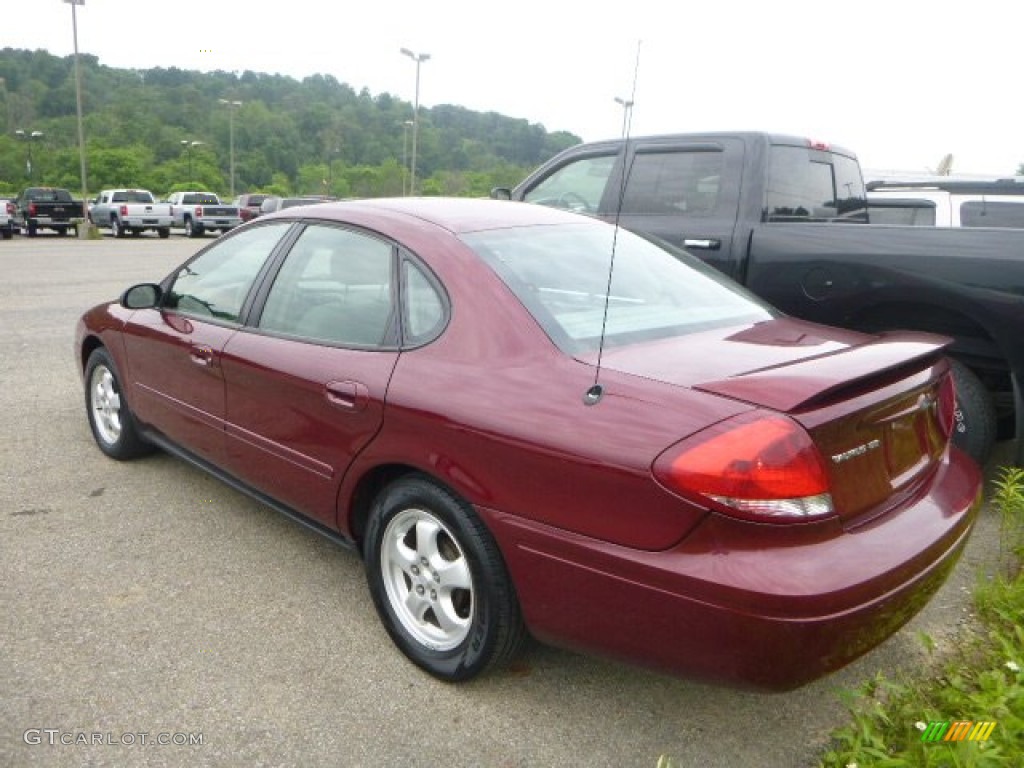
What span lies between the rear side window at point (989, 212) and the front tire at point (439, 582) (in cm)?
598

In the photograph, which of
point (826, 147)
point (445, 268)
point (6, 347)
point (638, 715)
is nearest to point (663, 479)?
point (638, 715)

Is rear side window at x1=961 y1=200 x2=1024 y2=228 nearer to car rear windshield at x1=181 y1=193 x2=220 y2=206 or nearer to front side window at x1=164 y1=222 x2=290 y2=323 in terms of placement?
front side window at x1=164 y1=222 x2=290 y2=323

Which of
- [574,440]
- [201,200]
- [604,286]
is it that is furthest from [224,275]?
[201,200]

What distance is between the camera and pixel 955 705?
2328mm

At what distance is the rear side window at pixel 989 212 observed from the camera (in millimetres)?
6801

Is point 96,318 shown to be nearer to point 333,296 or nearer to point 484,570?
point 333,296

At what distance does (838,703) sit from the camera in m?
2.58

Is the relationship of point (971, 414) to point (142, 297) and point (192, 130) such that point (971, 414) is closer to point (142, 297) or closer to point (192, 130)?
point (142, 297)

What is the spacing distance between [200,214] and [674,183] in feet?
97.4

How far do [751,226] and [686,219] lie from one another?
0.49 meters

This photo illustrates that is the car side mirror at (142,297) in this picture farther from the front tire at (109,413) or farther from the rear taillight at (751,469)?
the rear taillight at (751,469)

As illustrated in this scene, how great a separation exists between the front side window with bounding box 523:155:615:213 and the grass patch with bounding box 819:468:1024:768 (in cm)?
367

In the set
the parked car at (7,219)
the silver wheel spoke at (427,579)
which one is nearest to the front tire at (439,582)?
the silver wheel spoke at (427,579)

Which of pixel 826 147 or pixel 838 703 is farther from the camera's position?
pixel 826 147
